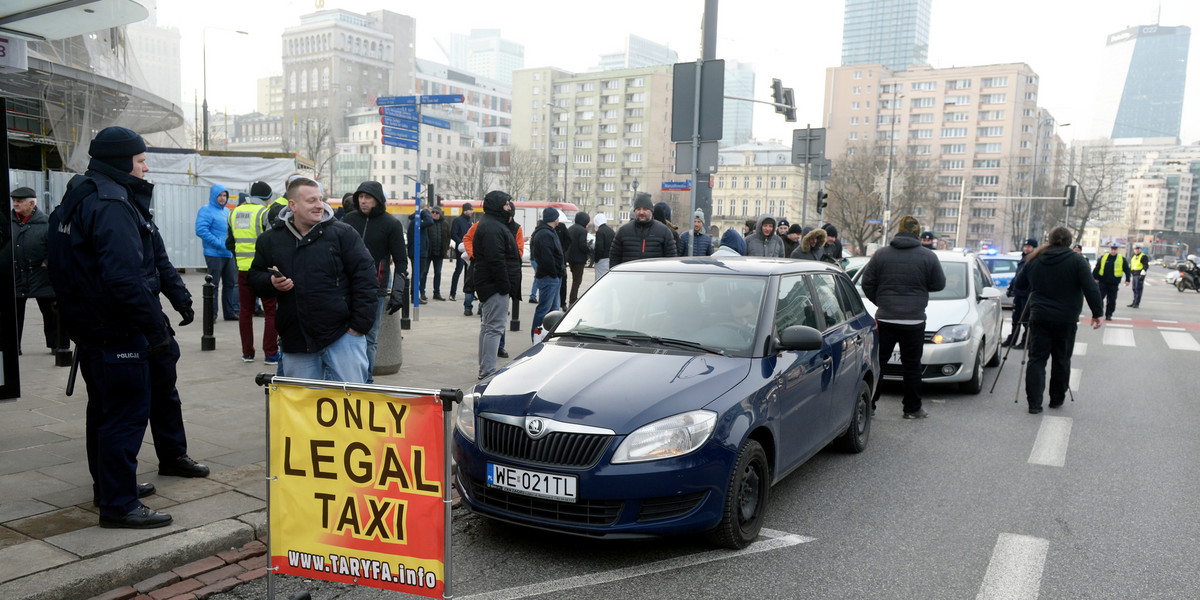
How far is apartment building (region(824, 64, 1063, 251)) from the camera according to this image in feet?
382

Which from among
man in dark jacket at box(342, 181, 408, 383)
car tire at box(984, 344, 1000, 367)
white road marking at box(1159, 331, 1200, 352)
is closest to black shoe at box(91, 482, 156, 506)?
man in dark jacket at box(342, 181, 408, 383)

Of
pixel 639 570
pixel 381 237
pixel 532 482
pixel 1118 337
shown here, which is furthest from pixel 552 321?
pixel 1118 337

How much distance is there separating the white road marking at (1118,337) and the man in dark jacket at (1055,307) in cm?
733

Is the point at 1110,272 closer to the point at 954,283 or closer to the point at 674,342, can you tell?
the point at 954,283

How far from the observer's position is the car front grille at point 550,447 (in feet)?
13.1

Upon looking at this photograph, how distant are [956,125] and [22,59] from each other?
135m

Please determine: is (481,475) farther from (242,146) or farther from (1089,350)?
(242,146)

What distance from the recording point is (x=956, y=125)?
125125 millimetres

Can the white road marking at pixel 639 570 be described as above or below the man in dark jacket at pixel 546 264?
below

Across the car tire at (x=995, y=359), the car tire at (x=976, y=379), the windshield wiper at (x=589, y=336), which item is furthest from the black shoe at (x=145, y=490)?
the car tire at (x=995, y=359)

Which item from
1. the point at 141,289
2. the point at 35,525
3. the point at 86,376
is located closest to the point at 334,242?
the point at 141,289

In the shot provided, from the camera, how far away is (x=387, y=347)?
28.1ft

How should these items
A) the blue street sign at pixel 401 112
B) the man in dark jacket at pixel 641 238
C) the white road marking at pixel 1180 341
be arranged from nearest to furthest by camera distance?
the man in dark jacket at pixel 641 238 < the blue street sign at pixel 401 112 < the white road marking at pixel 1180 341

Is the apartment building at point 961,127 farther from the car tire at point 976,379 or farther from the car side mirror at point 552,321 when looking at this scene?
the car side mirror at point 552,321
